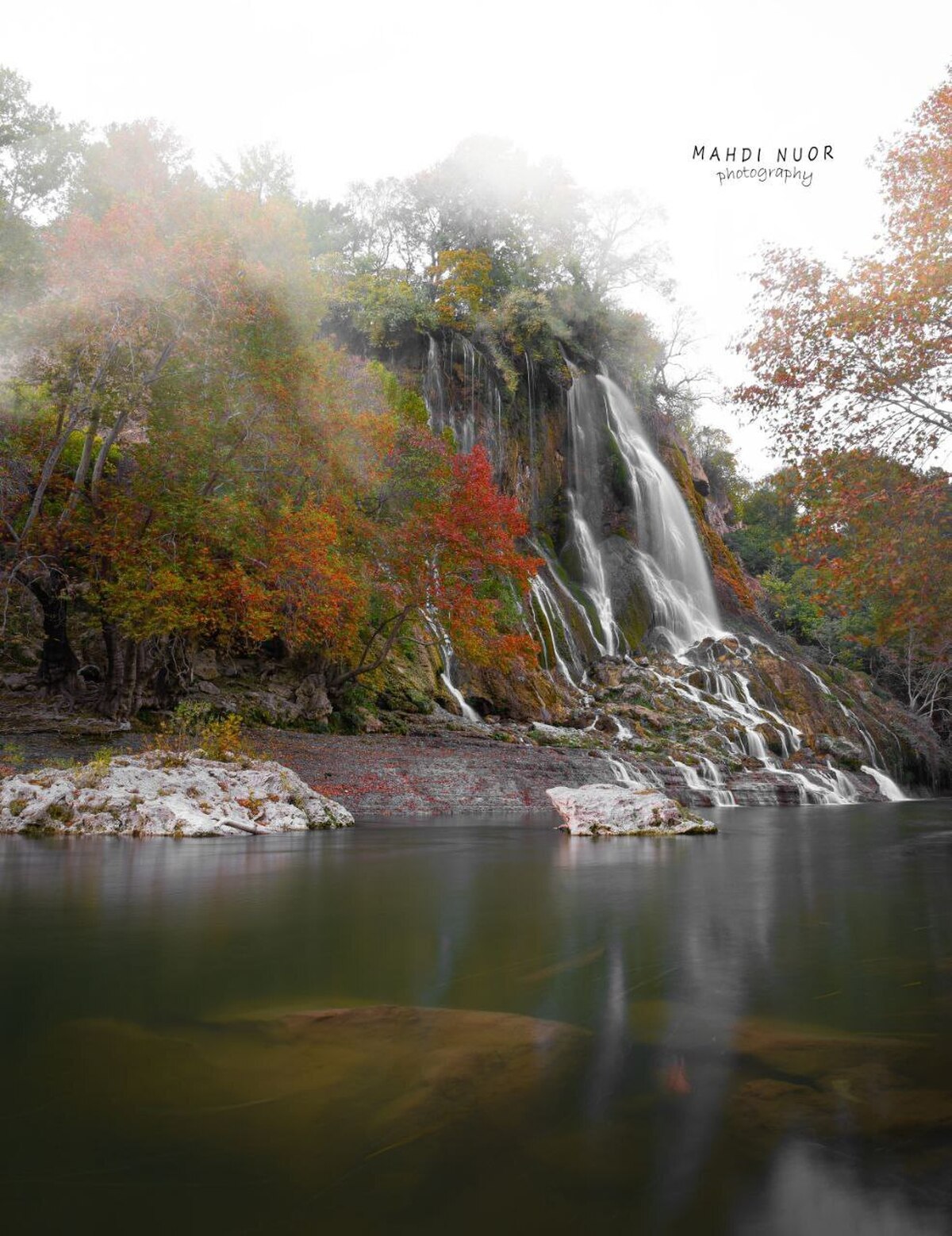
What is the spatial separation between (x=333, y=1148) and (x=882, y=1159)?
100 centimetres

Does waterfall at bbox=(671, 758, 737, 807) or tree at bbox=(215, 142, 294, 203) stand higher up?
tree at bbox=(215, 142, 294, 203)

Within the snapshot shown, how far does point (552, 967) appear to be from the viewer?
10.2 feet

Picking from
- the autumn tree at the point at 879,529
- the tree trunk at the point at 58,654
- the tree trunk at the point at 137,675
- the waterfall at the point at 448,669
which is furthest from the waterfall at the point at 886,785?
the tree trunk at the point at 58,654

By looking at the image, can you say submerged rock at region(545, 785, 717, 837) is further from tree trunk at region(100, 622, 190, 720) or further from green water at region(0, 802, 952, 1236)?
tree trunk at region(100, 622, 190, 720)

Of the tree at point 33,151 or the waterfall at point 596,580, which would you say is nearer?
the tree at point 33,151

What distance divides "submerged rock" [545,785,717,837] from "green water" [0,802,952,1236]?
561 cm

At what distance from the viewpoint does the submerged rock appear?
1027 centimetres

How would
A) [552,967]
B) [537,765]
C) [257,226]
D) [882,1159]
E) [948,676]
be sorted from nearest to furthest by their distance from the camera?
[882,1159]
[552,967]
[257,226]
[537,765]
[948,676]

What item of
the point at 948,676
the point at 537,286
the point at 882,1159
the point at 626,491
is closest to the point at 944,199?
the point at 882,1159

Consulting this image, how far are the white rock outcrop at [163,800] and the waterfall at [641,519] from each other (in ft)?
77.5

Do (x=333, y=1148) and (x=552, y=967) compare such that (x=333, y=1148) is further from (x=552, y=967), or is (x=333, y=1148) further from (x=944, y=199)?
(x=944, y=199)

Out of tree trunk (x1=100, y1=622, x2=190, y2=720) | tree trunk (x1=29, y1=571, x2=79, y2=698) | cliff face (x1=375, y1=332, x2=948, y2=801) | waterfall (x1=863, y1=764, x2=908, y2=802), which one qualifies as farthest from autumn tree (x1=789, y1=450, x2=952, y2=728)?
waterfall (x1=863, y1=764, x2=908, y2=802)

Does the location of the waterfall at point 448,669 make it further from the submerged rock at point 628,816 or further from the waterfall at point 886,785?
the waterfall at point 886,785

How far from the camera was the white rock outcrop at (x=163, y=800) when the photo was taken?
876 centimetres
